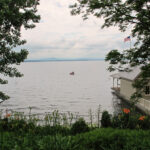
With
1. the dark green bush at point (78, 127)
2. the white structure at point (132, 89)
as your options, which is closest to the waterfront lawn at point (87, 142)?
the dark green bush at point (78, 127)

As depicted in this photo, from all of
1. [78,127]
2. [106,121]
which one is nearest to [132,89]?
[106,121]

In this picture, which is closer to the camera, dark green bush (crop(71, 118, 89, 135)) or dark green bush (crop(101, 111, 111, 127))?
dark green bush (crop(71, 118, 89, 135))

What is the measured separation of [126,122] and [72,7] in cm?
778

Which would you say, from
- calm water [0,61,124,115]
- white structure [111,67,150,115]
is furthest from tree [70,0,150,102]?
white structure [111,67,150,115]

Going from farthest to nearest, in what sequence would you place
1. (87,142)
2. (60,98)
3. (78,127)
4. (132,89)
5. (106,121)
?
1. (60,98)
2. (132,89)
3. (106,121)
4. (78,127)
5. (87,142)

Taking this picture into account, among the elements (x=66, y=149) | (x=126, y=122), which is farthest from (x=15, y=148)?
(x=126, y=122)

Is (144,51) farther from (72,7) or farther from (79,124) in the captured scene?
(79,124)

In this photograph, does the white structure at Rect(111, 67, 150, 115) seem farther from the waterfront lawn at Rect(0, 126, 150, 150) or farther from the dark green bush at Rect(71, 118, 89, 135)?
the waterfront lawn at Rect(0, 126, 150, 150)

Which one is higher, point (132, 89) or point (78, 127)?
point (132, 89)

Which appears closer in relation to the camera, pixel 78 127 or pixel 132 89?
pixel 78 127

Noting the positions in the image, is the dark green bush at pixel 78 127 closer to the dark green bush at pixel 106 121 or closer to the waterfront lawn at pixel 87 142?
the dark green bush at pixel 106 121

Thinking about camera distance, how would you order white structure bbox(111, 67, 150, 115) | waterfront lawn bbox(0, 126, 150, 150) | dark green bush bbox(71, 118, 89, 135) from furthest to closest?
white structure bbox(111, 67, 150, 115) < dark green bush bbox(71, 118, 89, 135) < waterfront lawn bbox(0, 126, 150, 150)

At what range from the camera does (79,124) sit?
9.90 m

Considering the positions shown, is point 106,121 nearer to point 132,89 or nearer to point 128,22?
point 128,22
